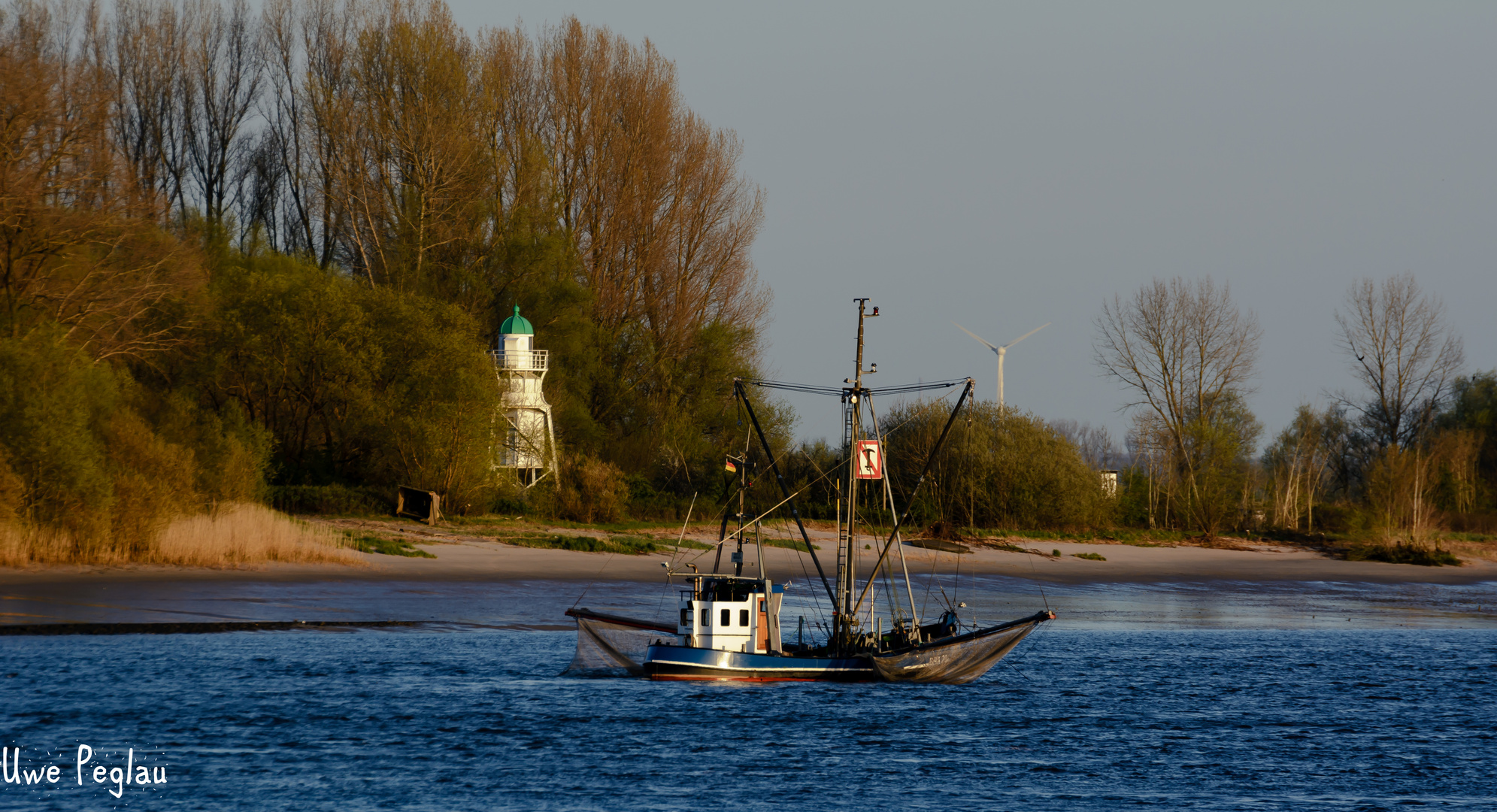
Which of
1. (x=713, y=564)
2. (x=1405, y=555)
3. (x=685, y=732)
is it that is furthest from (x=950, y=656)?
(x=1405, y=555)

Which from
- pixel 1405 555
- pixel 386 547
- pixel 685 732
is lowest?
pixel 685 732

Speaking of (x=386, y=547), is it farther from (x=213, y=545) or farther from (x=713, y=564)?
(x=713, y=564)

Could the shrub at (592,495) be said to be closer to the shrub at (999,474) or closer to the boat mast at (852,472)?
the shrub at (999,474)

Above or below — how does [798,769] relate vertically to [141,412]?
below

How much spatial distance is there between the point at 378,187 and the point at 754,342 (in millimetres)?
22685

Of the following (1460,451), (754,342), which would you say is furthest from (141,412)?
(1460,451)

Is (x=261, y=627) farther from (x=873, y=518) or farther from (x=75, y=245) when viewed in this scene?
(x=873, y=518)

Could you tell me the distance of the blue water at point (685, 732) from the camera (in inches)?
774

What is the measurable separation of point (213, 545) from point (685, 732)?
21084mm

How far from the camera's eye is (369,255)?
233 ft

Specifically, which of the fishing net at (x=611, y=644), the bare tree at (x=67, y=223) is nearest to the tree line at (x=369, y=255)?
the bare tree at (x=67, y=223)

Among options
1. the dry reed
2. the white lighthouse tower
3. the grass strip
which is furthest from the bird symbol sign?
the white lighthouse tower

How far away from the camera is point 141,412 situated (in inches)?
1885

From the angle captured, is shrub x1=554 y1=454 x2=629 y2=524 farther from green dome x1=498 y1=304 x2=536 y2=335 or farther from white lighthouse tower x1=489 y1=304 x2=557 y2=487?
green dome x1=498 y1=304 x2=536 y2=335
